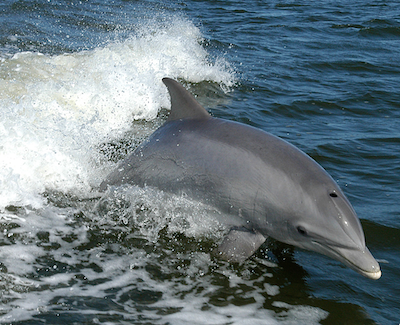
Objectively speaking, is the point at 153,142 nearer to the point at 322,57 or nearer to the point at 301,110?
the point at 301,110

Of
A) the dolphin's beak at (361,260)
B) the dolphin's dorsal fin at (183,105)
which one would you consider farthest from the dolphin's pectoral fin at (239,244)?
the dolphin's dorsal fin at (183,105)

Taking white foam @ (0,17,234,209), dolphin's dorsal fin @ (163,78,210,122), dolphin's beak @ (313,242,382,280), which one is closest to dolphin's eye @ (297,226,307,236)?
dolphin's beak @ (313,242,382,280)

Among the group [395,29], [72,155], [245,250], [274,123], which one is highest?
[395,29]

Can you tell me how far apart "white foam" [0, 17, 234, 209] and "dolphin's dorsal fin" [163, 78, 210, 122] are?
1.74 m

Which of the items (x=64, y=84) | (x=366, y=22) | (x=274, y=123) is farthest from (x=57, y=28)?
(x=366, y=22)

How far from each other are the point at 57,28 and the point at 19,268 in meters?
13.7

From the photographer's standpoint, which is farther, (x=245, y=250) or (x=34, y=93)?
(x=34, y=93)

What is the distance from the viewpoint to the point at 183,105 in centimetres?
620

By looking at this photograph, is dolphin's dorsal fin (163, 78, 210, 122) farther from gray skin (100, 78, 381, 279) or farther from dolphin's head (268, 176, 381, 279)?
dolphin's head (268, 176, 381, 279)

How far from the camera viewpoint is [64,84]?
11461 millimetres

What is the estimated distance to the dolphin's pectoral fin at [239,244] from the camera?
17.5 feet

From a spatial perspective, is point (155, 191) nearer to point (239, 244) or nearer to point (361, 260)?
point (239, 244)

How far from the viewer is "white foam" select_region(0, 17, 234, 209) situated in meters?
7.10

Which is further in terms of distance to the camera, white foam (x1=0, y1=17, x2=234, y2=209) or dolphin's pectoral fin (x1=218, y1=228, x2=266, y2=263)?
white foam (x1=0, y1=17, x2=234, y2=209)
